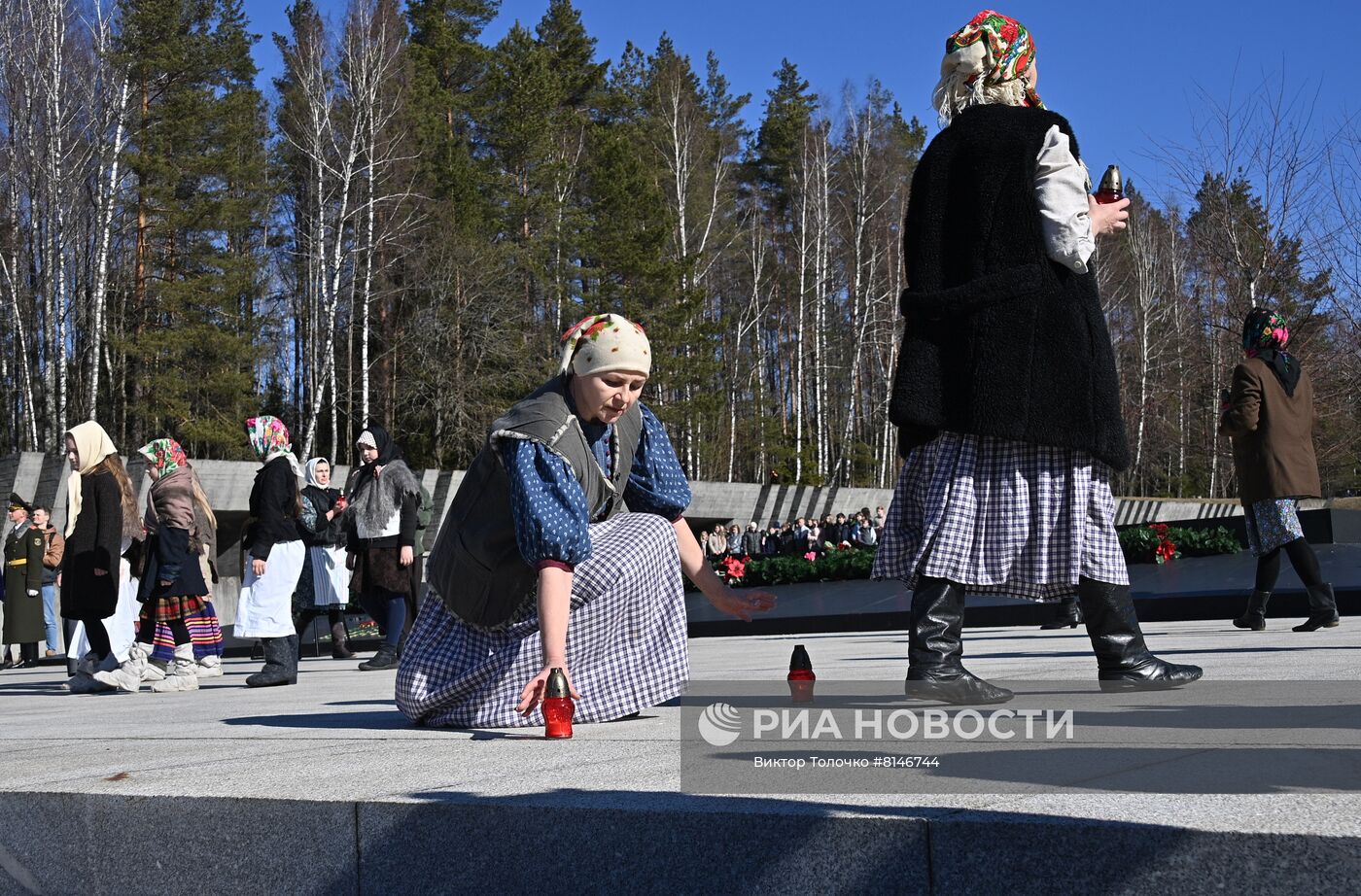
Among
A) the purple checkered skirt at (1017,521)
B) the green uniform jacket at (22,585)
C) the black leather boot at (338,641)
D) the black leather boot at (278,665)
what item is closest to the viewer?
the purple checkered skirt at (1017,521)

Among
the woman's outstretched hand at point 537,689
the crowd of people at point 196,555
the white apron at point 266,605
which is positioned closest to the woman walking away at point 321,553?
the crowd of people at point 196,555

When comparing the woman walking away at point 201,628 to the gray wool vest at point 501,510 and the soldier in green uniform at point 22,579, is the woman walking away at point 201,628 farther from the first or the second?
the soldier in green uniform at point 22,579

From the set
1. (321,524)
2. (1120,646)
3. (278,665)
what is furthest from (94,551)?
(1120,646)

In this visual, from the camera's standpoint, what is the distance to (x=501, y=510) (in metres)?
4.09

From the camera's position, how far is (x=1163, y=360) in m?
58.5

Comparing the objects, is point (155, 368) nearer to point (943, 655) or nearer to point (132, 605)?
point (132, 605)

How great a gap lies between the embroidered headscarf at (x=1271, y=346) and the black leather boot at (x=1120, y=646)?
4.97 metres

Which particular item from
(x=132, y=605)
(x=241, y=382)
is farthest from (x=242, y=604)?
(x=241, y=382)

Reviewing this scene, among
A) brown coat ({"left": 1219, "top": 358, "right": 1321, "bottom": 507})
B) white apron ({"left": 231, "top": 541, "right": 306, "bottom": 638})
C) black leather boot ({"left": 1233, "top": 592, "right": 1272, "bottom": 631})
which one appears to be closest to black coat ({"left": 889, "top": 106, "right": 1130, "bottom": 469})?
brown coat ({"left": 1219, "top": 358, "right": 1321, "bottom": 507})

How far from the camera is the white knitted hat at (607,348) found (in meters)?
3.97

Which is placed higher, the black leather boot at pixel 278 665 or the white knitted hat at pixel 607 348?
the white knitted hat at pixel 607 348

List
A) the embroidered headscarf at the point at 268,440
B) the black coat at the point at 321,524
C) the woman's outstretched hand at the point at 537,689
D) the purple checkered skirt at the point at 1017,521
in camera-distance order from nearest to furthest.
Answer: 1. the woman's outstretched hand at the point at 537,689
2. the purple checkered skirt at the point at 1017,521
3. the embroidered headscarf at the point at 268,440
4. the black coat at the point at 321,524

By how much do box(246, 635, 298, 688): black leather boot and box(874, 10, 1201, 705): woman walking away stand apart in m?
5.35

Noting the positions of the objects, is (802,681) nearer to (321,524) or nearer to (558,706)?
(558,706)
